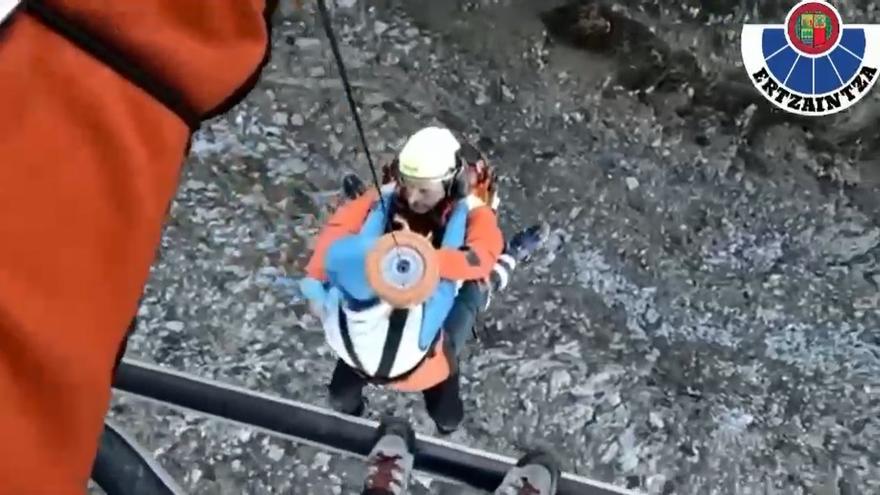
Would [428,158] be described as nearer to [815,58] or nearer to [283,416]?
[283,416]

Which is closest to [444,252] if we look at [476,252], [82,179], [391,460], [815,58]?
[476,252]

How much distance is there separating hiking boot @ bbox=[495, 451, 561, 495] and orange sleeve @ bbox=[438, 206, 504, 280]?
0.21 meters

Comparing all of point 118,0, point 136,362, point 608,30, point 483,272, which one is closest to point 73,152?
point 118,0

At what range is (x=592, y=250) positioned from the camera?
1.19m

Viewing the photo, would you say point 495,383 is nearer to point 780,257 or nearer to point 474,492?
point 474,492

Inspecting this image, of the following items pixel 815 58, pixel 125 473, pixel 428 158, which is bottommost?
pixel 125 473

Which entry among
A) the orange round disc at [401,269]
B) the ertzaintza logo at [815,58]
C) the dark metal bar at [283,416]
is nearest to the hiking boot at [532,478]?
the dark metal bar at [283,416]

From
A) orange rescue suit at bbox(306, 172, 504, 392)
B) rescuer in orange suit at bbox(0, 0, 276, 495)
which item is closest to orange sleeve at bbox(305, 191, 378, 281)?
orange rescue suit at bbox(306, 172, 504, 392)

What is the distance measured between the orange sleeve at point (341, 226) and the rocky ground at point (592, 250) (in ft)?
1.18

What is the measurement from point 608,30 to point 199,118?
1.07 metres

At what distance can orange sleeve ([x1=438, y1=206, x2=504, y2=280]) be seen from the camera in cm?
72

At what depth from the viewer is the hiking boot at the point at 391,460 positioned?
0.87 metres

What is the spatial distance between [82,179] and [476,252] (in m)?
0.52

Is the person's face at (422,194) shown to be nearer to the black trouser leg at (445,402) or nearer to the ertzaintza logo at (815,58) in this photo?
the black trouser leg at (445,402)
